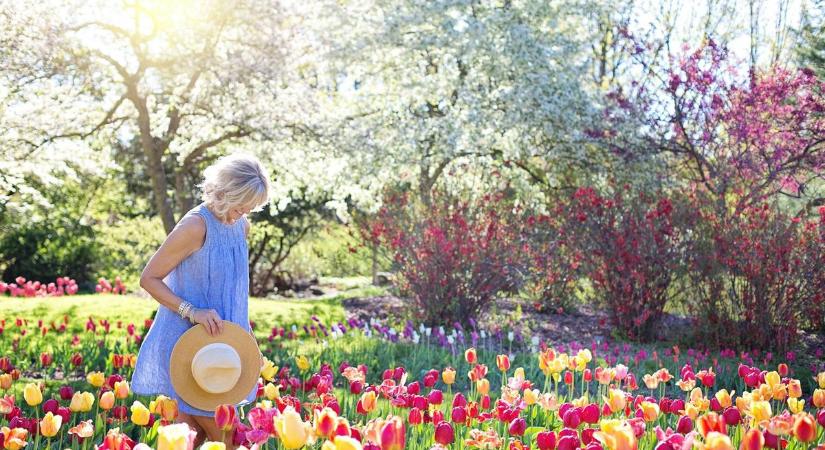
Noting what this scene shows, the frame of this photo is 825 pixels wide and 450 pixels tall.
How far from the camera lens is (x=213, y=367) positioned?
2760mm

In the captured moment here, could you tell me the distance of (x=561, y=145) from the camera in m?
12.1

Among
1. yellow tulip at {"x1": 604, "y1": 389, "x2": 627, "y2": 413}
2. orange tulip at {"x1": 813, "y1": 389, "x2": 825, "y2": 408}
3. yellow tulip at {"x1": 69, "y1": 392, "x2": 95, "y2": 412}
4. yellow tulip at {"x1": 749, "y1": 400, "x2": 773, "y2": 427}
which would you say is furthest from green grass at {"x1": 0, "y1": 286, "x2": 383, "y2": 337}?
yellow tulip at {"x1": 749, "y1": 400, "x2": 773, "y2": 427}

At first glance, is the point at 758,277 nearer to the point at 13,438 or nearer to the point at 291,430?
the point at 291,430

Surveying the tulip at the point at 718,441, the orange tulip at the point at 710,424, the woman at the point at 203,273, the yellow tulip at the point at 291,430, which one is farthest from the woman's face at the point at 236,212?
the tulip at the point at 718,441

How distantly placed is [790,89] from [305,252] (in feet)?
35.5

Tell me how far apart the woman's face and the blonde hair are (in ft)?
0.07

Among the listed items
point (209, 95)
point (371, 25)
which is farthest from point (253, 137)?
point (371, 25)

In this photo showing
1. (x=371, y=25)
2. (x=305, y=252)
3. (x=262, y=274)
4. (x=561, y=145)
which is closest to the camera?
(x=561, y=145)

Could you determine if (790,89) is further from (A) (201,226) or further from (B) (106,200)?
(B) (106,200)

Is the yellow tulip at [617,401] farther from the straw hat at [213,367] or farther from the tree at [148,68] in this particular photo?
the tree at [148,68]

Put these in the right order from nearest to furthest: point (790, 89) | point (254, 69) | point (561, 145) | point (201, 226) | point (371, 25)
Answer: point (201, 226) < point (790, 89) < point (254, 69) < point (561, 145) < point (371, 25)

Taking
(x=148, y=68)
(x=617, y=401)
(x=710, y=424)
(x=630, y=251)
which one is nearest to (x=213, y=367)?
(x=617, y=401)

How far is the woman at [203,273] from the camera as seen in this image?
2.88 metres

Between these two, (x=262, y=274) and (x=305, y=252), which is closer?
(x=262, y=274)
